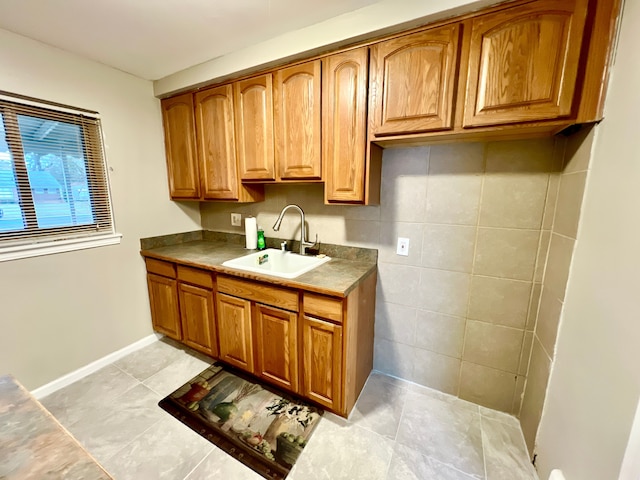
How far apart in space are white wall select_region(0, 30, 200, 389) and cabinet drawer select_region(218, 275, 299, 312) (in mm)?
1028

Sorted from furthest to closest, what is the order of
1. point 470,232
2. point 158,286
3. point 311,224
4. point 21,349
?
point 158,286, point 311,224, point 21,349, point 470,232

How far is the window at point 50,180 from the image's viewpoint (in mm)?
1549

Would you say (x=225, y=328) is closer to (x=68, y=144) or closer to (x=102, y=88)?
(x=68, y=144)

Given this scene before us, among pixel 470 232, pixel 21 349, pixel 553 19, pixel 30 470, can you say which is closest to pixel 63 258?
pixel 21 349

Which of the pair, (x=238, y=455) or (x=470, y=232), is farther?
(x=470, y=232)

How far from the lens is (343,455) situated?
1.34 meters

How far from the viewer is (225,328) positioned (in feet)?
6.06

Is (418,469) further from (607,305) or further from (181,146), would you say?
(181,146)

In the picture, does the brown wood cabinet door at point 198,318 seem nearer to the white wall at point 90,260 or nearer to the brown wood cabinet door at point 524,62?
the white wall at point 90,260

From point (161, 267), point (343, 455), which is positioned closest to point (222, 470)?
point (343, 455)

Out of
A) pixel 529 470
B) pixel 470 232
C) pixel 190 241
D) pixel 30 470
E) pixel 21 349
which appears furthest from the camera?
pixel 190 241

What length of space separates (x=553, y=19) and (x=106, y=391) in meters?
3.23

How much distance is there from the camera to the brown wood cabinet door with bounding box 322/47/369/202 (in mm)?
1437

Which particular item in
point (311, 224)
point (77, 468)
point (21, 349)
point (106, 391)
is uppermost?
point (311, 224)
